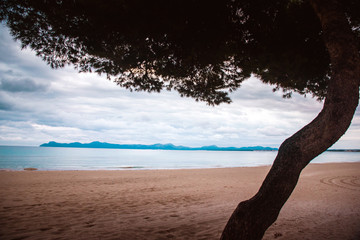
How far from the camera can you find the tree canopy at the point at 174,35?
408 cm

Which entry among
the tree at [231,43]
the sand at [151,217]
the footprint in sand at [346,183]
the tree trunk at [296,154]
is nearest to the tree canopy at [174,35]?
the tree at [231,43]

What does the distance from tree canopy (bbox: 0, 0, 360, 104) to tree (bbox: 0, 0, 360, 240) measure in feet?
0.06

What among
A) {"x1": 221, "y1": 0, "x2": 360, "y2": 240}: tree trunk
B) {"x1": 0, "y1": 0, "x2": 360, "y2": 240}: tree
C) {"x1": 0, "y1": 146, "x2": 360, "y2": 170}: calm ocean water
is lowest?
{"x1": 0, "y1": 146, "x2": 360, "y2": 170}: calm ocean water

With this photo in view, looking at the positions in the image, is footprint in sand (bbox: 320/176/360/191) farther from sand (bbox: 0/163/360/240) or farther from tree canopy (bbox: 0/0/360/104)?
tree canopy (bbox: 0/0/360/104)

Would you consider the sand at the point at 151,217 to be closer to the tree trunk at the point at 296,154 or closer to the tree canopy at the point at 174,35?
the tree trunk at the point at 296,154

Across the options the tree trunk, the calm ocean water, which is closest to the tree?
the tree trunk

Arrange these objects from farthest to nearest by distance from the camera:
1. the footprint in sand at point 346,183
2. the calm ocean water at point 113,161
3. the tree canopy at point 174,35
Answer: the calm ocean water at point 113,161
the footprint in sand at point 346,183
the tree canopy at point 174,35

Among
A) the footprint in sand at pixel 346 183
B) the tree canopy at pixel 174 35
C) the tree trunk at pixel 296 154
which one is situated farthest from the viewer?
the footprint in sand at pixel 346 183

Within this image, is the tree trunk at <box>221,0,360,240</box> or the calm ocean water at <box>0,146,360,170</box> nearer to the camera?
the tree trunk at <box>221,0,360,240</box>

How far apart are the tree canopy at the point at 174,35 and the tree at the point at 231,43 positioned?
0.02 meters

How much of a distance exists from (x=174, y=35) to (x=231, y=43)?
139 centimetres

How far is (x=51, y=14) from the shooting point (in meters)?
4.14

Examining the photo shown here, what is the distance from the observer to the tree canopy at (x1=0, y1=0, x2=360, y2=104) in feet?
13.4

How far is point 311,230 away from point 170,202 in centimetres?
438
